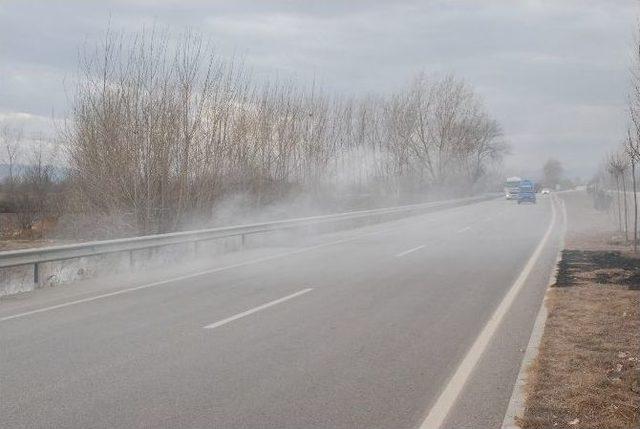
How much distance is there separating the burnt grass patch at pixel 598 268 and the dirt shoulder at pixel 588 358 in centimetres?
2

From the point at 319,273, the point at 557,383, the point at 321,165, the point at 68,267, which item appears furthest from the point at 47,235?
the point at 557,383

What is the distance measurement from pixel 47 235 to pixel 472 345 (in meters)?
21.5

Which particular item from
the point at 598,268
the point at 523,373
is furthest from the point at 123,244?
the point at 523,373

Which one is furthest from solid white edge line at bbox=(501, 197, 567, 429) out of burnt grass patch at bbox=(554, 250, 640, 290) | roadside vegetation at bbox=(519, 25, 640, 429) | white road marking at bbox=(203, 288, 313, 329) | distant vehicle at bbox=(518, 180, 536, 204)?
distant vehicle at bbox=(518, 180, 536, 204)

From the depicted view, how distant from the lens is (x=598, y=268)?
538 inches

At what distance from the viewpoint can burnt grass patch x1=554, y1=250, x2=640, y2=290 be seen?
11750 millimetres

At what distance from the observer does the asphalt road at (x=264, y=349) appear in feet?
16.1

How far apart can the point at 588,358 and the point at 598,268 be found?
26.2ft

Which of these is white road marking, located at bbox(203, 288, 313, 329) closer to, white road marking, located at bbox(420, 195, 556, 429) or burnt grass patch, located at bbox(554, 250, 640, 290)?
white road marking, located at bbox(420, 195, 556, 429)

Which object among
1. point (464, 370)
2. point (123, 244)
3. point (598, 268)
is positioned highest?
point (123, 244)

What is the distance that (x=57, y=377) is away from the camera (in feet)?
19.0

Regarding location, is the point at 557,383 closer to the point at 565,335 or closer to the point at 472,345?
the point at 472,345

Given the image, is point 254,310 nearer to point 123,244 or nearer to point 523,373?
Result: point 523,373

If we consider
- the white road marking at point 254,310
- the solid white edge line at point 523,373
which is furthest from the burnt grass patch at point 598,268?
the white road marking at point 254,310
